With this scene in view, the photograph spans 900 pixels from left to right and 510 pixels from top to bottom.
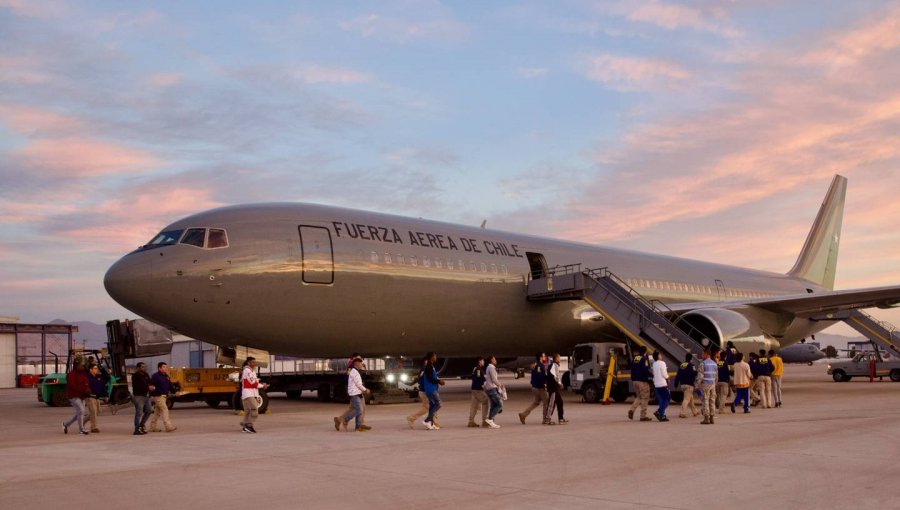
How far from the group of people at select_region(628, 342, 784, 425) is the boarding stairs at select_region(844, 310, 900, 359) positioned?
15.7m

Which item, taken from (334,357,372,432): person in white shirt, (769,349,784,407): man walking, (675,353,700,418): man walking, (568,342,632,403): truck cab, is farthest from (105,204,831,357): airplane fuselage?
(675,353,700,418): man walking

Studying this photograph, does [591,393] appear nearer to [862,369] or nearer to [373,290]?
[373,290]

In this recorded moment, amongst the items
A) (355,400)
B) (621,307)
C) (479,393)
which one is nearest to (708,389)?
(479,393)

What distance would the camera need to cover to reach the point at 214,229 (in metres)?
19.1

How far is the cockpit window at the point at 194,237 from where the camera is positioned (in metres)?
18.8

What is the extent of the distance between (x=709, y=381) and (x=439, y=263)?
8869 millimetres

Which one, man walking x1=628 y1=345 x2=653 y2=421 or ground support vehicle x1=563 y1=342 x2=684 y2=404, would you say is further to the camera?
ground support vehicle x1=563 y1=342 x2=684 y2=404

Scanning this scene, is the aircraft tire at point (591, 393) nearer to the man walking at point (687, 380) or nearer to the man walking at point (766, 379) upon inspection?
the man walking at point (766, 379)

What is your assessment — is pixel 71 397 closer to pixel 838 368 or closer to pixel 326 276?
pixel 326 276

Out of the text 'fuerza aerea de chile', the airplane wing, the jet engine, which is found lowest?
the jet engine

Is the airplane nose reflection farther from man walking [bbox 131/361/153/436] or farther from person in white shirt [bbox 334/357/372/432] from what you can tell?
person in white shirt [bbox 334/357/372/432]

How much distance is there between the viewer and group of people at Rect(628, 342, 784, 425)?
53.7ft

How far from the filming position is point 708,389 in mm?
15875

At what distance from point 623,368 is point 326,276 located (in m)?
9.30
